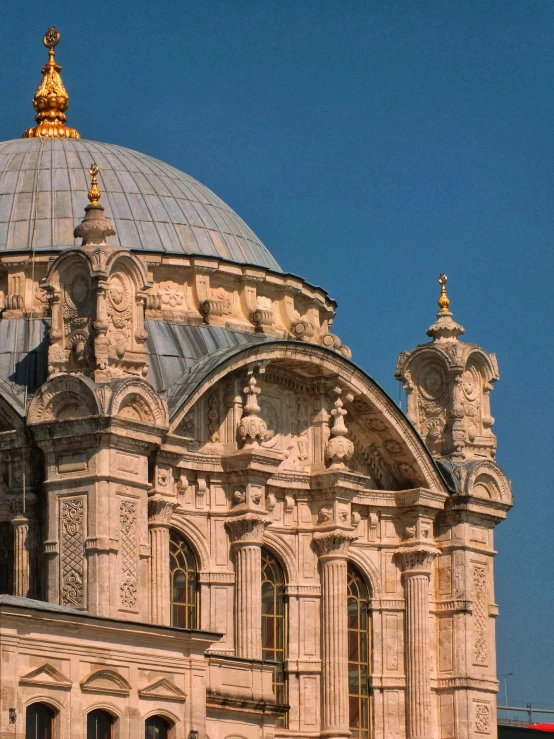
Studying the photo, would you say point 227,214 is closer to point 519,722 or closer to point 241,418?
point 241,418

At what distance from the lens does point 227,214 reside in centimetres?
6425

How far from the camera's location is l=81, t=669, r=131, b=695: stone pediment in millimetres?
48688

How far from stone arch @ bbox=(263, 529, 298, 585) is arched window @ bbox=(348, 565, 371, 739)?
1.96m

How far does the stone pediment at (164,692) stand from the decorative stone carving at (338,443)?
11062mm

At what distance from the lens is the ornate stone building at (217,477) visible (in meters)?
53.4

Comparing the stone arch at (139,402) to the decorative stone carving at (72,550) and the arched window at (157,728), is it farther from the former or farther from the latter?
the arched window at (157,728)

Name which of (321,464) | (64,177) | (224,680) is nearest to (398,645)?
(321,464)

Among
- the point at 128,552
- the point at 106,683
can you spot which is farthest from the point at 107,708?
the point at 128,552

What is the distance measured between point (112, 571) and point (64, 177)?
12674 millimetres

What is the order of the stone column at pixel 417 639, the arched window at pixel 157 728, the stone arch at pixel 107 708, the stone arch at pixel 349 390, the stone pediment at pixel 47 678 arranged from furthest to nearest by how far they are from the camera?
the stone column at pixel 417 639, the stone arch at pixel 349 390, the arched window at pixel 157 728, the stone arch at pixel 107 708, the stone pediment at pixel 47 678

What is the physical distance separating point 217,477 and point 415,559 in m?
6.01

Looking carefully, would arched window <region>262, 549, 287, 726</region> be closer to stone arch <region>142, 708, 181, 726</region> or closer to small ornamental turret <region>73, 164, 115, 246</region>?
small ornamental turret <region>73, 164, 115, 246</region>

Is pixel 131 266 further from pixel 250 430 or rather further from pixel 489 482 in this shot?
pixel 489 482

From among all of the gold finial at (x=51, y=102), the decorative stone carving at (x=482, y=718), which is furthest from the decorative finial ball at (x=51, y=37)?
the decorative stone carving at (x=482, y=718)
